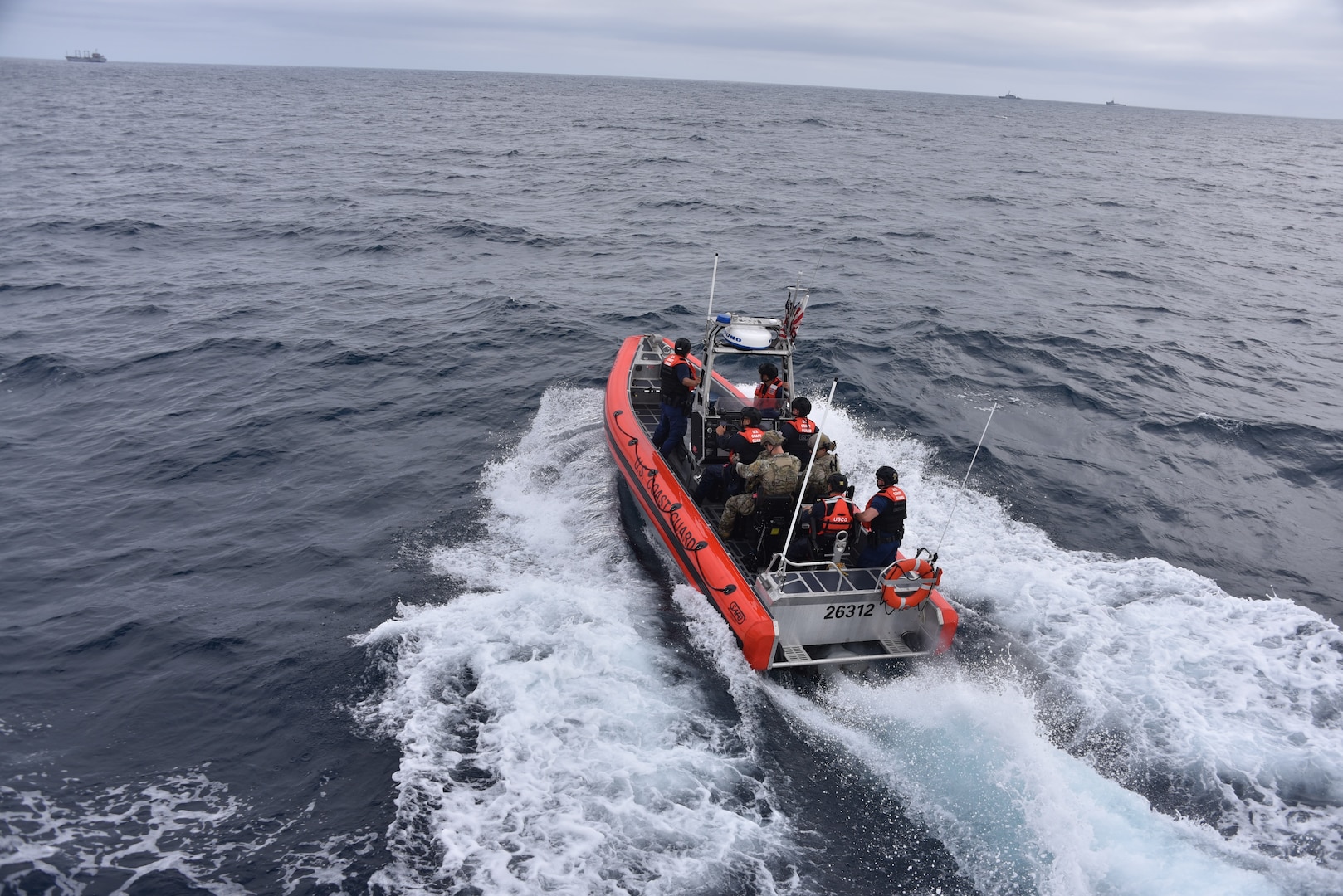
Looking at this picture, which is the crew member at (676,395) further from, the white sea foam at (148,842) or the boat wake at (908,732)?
the white sea foam at (148,842)

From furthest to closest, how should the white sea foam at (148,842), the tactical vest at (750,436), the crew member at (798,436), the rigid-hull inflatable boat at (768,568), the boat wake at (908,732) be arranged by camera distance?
the crew member at (798,436)
the tactical vest at (750,436)
the rigid-hull inflatable boat at (768,568)
the boat wake at (908,732)
the white sea foam at (148,842)

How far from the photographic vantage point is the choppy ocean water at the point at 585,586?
6.07 meters

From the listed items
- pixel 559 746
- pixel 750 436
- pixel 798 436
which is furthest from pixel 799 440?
pixel 559 746

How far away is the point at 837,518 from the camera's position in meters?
8.15

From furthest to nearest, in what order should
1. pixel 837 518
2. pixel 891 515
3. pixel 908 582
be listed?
pixel 837 518 < pixel 891 515 < pixel 908 582

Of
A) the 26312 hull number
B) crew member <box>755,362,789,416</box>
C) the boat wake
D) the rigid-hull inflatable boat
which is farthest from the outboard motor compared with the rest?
crew member <box>755,362,789,416</box>

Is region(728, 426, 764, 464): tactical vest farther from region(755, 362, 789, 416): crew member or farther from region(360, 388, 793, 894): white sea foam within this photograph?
region(360, 388, 793, 894): white sea foam

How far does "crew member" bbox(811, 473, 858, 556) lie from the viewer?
8.11 meters

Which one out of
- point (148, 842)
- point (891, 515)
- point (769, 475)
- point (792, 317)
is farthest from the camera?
point (792, 317)

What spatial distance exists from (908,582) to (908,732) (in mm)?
1411

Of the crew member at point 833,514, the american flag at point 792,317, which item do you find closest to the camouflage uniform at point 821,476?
the crew member at point 833,514

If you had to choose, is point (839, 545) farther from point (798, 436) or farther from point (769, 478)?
point (798, 436)

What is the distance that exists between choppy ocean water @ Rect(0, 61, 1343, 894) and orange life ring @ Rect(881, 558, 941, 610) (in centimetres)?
81

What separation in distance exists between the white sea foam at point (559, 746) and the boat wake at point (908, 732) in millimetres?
21
